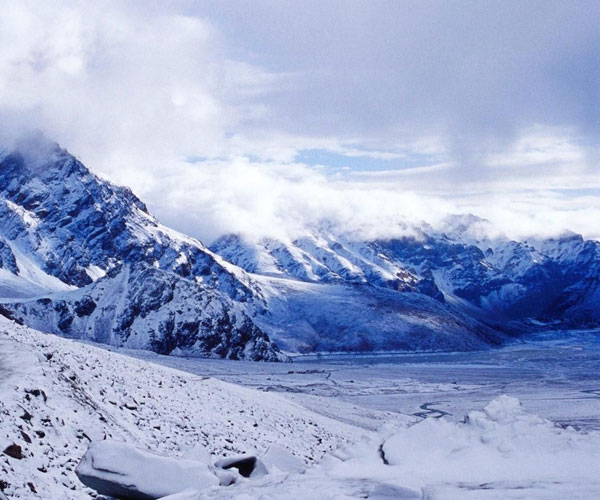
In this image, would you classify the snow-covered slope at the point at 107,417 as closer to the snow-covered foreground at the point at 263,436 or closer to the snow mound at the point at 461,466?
the snow-covered foreground at the point at 263,436

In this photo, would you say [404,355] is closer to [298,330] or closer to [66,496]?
[298,330]

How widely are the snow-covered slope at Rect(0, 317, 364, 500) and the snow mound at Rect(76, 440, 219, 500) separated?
74.4 inches

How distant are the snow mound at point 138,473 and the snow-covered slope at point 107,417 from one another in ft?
6.20

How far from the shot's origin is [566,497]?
1040cm

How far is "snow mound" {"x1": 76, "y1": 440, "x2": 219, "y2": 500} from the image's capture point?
1448 centimetres

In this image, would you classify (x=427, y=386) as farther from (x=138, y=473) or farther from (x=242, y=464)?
(x=138, y=473)

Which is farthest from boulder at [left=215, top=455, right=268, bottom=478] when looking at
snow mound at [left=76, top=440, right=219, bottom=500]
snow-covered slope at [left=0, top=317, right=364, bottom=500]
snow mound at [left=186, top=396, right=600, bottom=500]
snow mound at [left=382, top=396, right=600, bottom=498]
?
snow mound at [left=382, top=396, right=600, bottom=498]

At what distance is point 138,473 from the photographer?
14758mm

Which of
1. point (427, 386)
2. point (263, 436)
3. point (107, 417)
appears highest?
point (107, 417)

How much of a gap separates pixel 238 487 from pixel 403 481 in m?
3.20

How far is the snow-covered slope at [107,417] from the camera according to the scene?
57.7ft

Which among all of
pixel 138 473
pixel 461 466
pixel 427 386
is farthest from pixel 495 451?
pixel 427 386

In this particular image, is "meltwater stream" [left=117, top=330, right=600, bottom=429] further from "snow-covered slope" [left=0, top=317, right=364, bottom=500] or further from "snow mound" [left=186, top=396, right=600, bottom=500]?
"snow mound" [left=186, top=396, right=600, bottom=500]

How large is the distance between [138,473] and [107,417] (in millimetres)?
9947
